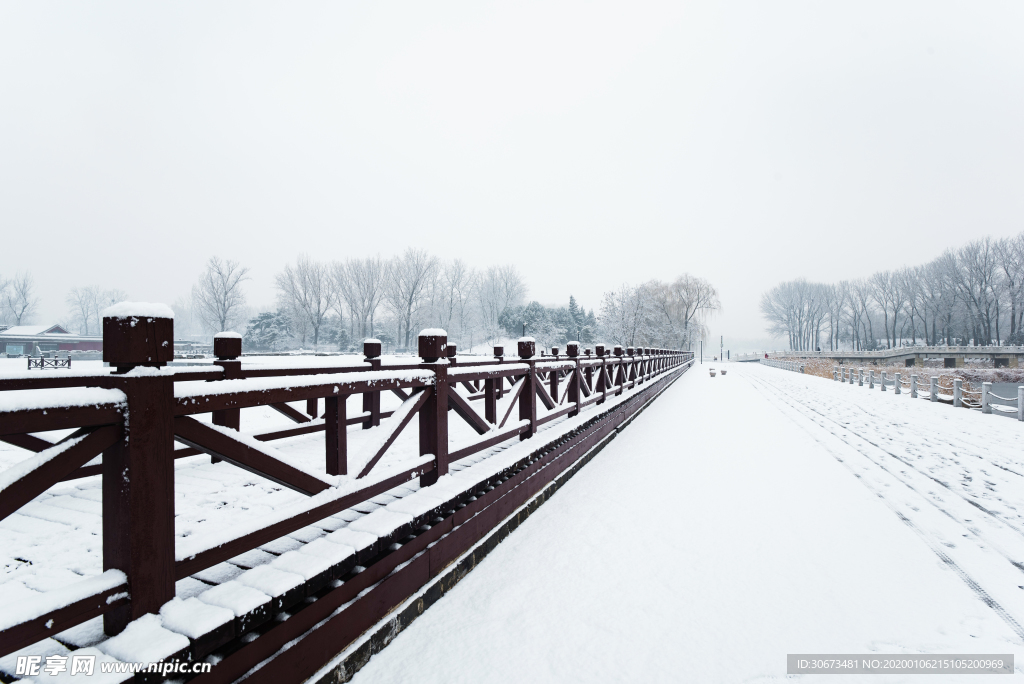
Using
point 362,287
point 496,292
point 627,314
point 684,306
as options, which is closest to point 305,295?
point 362,287

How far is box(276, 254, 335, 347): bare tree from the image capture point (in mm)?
55125

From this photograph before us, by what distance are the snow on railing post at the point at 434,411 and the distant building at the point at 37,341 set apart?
193 feet

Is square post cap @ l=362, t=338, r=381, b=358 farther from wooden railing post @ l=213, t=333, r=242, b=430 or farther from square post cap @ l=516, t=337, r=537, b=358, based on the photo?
square post cap @ l=516, t=337, r=537, b=358

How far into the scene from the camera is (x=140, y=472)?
5.12 feet

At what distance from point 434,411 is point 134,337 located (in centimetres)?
202

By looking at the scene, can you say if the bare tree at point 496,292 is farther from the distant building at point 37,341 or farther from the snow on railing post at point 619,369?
the snow on railing post at point 619,369

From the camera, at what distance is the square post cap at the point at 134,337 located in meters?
1.57

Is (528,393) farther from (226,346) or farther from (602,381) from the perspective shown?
(602,381)

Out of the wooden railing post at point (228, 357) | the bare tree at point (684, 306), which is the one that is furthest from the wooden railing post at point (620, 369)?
the bare tree at point (684, 306)

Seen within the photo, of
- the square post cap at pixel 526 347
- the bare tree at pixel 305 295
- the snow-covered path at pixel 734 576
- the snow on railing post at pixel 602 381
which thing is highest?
the bare tree at pixel 305 295

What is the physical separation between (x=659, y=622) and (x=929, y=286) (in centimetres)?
7752

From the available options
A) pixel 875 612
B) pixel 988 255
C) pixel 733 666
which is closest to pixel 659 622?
pixel 733 666

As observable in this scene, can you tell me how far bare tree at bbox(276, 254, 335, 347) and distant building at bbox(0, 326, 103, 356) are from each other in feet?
64.0

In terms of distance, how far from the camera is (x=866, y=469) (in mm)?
6008
